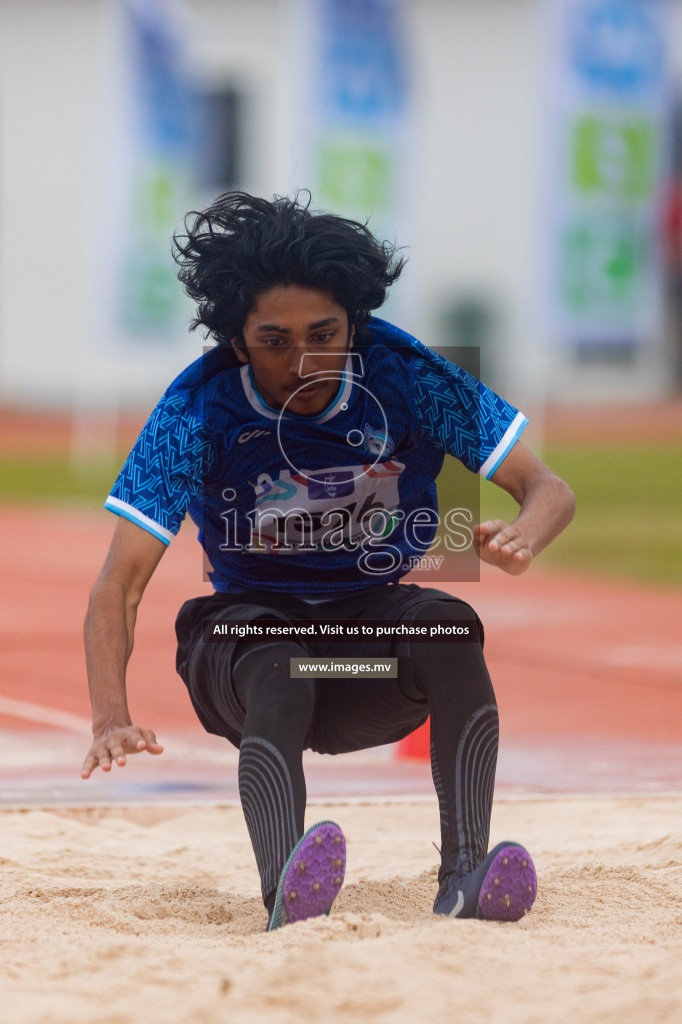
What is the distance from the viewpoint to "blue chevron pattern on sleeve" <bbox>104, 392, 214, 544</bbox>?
2.53 meters

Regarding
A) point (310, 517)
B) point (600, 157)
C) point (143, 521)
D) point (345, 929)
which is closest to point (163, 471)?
point (143, 521)

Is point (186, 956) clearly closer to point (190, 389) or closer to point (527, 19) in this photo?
point (190, 389)

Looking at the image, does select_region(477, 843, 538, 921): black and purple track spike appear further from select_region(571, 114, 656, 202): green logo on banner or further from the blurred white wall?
the blurred white wall

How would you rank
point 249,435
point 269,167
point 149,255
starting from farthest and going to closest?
1. point 269,167
2. point 149,255
3. point 249,435

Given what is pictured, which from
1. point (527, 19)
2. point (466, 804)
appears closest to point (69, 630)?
point (466, 804)

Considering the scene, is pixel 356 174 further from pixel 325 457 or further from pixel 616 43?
pixel 325 457

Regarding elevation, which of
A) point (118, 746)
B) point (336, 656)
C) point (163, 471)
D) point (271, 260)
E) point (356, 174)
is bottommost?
point (118, 746)

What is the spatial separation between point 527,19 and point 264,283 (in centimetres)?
2297

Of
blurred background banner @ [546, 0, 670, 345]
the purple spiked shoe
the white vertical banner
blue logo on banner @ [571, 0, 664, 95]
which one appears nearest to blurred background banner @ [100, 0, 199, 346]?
the white vertical banner

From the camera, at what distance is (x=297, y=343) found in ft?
8.38

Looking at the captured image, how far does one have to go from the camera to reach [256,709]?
7.85ft

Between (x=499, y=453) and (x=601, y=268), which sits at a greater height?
(x=601, y=268)

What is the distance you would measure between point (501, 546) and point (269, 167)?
22.8 meters


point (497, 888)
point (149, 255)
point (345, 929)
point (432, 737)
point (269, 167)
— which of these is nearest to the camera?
point (345, 929)
